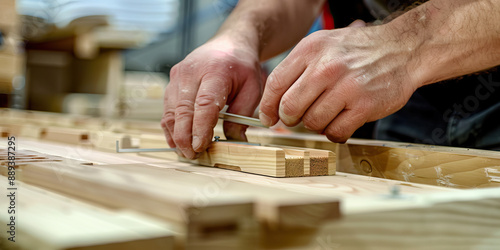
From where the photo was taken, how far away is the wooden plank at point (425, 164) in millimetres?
806

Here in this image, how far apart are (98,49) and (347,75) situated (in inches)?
107

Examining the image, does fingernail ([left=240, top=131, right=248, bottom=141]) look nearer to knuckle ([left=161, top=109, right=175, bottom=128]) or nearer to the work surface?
knuckle ([left=161, top=109, right=175, bottom=128])

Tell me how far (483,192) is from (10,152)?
2.70ft

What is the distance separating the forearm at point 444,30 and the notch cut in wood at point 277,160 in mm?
267

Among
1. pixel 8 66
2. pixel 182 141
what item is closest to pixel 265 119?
pixel 182 141

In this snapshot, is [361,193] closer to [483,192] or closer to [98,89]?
[483,192]

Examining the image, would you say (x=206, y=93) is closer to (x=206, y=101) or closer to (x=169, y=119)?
(x=206, y=101)

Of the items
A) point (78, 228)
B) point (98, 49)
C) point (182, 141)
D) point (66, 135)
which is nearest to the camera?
point (78, 228)

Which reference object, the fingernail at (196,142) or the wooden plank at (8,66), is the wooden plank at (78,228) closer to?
the fingernail at (196,142)

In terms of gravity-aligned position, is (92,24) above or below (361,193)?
above

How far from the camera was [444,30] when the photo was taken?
902mm

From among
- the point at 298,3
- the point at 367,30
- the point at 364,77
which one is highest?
the point at 298,3

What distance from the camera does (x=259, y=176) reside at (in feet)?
2.70

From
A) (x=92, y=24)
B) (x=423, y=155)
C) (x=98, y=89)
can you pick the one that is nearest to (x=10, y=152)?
(x=423, y=155)
